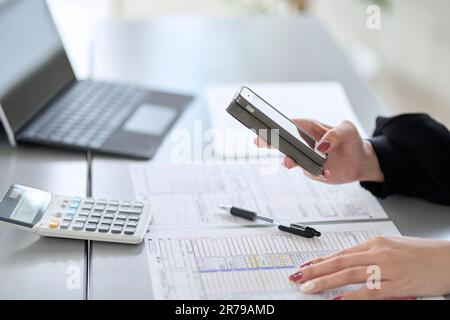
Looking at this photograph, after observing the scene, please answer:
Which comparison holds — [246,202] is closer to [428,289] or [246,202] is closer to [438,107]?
[428,289]

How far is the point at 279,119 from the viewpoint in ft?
3.65

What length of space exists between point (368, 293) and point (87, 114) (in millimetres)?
681

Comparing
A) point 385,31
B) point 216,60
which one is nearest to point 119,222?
point 216,60

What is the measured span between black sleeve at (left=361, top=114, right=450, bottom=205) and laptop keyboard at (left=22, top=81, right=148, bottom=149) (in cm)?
48

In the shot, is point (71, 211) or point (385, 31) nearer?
point (71, 211)

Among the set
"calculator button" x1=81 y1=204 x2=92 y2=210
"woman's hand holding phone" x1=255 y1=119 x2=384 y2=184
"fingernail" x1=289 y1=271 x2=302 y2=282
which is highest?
"woman's hand holding phone" x1=255 y1=119 x2=384 y2=184

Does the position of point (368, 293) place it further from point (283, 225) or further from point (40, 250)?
point (40, 250)

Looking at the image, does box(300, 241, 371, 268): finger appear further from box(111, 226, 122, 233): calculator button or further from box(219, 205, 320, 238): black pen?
box(111, 226, 122, 233): calculator button

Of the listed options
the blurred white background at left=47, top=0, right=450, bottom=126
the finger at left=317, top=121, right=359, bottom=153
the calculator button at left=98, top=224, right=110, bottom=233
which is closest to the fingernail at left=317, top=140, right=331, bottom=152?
the finger at left=317, top=121, right=359, bottom=153

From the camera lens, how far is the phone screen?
1.08m

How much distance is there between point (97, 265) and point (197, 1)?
250 centimetres

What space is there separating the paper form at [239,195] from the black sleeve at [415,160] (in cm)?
5

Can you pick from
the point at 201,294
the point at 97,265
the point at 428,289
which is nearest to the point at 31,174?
the point at 97,265

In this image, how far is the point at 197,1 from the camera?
3.38 meters
